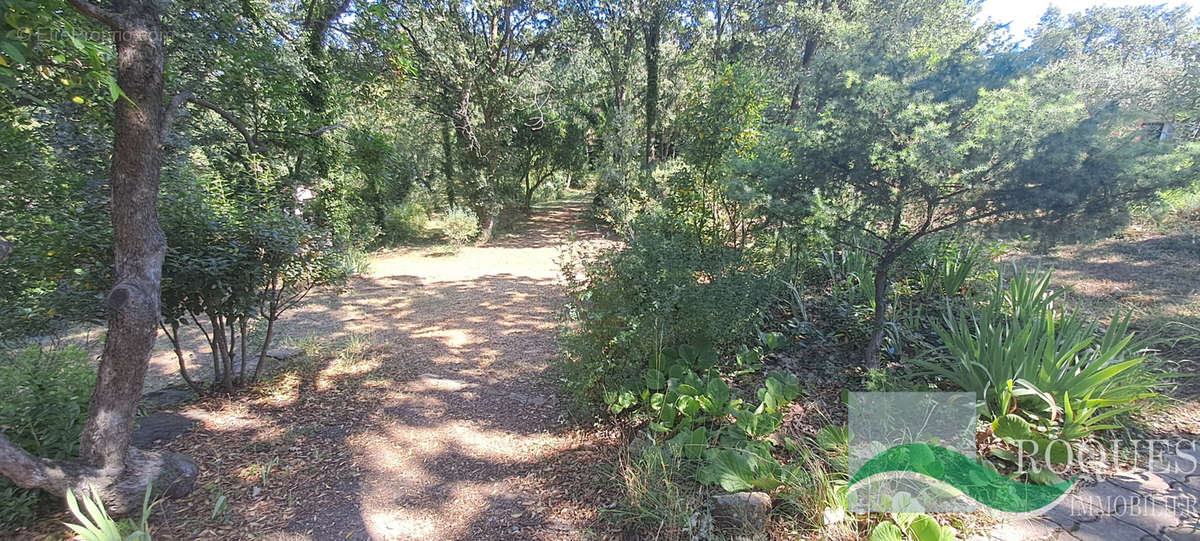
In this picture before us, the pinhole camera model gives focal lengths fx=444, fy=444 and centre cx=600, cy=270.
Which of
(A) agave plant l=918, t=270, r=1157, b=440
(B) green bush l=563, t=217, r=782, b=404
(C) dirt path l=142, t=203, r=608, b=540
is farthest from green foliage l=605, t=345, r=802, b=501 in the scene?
(A) agave plant l=918, t=270, r=1157, b=440

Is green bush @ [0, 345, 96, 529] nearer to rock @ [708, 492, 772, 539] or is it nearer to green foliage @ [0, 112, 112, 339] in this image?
green foliage @ [0, 112, 112, 339]

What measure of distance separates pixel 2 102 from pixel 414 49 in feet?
22.1

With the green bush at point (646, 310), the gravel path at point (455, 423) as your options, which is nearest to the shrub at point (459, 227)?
the gravel path at point (455, 423)

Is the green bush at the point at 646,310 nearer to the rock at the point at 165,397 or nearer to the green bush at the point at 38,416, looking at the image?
the green bush at the point at 38,416

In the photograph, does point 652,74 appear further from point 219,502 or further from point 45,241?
point 219,502

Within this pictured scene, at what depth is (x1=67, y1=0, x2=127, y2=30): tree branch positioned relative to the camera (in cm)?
181

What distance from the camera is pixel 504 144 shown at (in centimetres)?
1352

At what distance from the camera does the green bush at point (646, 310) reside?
3.26 metres

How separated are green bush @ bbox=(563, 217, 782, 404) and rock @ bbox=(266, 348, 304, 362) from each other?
9.82 ft

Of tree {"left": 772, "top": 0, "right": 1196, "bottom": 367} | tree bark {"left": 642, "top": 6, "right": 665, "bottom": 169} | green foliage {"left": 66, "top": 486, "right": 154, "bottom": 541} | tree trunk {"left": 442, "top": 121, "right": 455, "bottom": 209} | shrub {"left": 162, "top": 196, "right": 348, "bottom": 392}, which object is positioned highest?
tree bark {"left": 642, "top": 6, "right": 665, "bottom": 169}

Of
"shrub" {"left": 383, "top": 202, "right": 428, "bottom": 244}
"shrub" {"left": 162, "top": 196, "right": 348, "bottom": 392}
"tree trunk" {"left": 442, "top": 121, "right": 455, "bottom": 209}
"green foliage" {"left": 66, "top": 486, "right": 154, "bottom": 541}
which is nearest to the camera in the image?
"green foliage" {"left": 66, "top": 486, "right": 154, "bottom": 541}

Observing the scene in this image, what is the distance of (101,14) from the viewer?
6.23ft

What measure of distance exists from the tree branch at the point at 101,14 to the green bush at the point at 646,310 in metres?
2.72

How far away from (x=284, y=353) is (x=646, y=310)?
381cm
